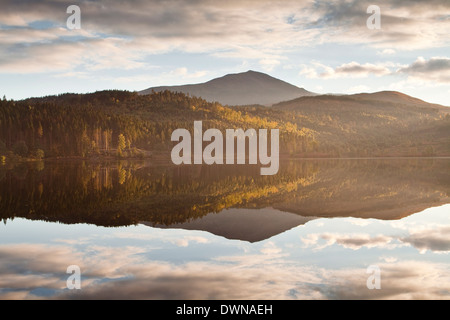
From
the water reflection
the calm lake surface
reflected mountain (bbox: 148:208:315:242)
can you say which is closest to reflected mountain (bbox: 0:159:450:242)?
reflected mountain (bbox: 148:208:315:242)

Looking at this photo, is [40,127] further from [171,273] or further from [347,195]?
[171,273]

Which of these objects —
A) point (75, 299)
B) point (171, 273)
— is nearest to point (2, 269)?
point (75, 299)

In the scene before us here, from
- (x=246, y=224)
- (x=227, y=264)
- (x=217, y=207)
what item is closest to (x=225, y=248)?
(x=227, y=264)

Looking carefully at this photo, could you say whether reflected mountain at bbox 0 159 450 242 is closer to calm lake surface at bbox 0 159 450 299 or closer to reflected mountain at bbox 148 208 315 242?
reflected mountain at bbox 148 208 315 242

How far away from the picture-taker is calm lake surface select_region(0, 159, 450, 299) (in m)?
13.5

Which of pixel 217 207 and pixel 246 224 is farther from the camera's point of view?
pixel 217 207

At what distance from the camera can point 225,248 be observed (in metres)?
19.0

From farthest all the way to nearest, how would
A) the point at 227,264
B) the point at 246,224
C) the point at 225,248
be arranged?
the point at 246,224
the point at 225,248
the point at 227,264

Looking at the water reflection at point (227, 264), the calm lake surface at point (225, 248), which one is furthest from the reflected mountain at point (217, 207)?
the water reflection at point (227, 264)

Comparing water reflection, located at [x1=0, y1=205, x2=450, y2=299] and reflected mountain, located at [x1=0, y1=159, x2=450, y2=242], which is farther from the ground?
reflected mountain, located at [x1=0, y1=159, x2=450, y2=242]

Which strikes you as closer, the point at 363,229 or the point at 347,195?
the point at 363,229

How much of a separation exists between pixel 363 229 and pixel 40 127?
182468 mm

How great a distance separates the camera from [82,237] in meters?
21.3

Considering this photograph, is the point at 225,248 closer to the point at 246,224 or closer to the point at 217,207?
the point at 246,224
